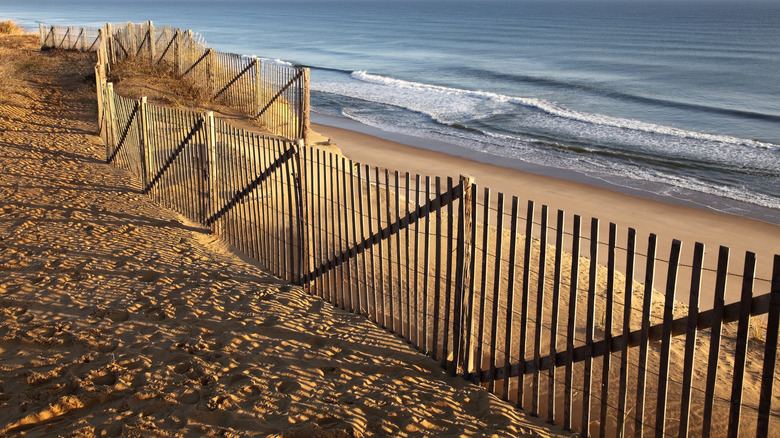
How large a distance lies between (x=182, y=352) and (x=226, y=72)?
12.8 metres

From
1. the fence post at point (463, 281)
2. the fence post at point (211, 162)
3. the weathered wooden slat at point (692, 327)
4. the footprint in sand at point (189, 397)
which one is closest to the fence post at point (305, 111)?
the fence post at point (211, 162)

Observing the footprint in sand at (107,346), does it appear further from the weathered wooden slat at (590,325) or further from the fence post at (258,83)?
the fence post at (258,83)

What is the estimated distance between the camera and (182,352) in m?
5.23

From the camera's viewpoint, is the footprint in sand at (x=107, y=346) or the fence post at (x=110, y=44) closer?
the footprint in sand at (x=107, y=346)

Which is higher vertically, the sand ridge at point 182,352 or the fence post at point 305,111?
the fence post at point 305,111

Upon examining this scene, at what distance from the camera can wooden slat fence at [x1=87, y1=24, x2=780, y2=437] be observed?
383cm

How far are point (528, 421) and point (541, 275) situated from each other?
1.05 meters

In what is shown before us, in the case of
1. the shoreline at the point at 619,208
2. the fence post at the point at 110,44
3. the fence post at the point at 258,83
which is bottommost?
the shoreline at the point at 619,208

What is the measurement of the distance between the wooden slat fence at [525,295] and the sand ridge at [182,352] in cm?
30

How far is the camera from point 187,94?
56.8ft

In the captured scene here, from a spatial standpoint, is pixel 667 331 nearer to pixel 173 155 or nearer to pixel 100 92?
pixel 173 155

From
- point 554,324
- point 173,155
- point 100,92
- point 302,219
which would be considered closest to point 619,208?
point 302,219

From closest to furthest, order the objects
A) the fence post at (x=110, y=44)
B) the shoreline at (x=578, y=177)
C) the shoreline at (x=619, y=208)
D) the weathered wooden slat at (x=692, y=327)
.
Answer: the weathered wooden slat at (x=692, y=327) → the shoreline at (x=619, y=208) → the shoreline at (x=578, y=177) → the fence post at (x=110, y=44)

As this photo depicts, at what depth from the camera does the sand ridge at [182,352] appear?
4324 millimetres
